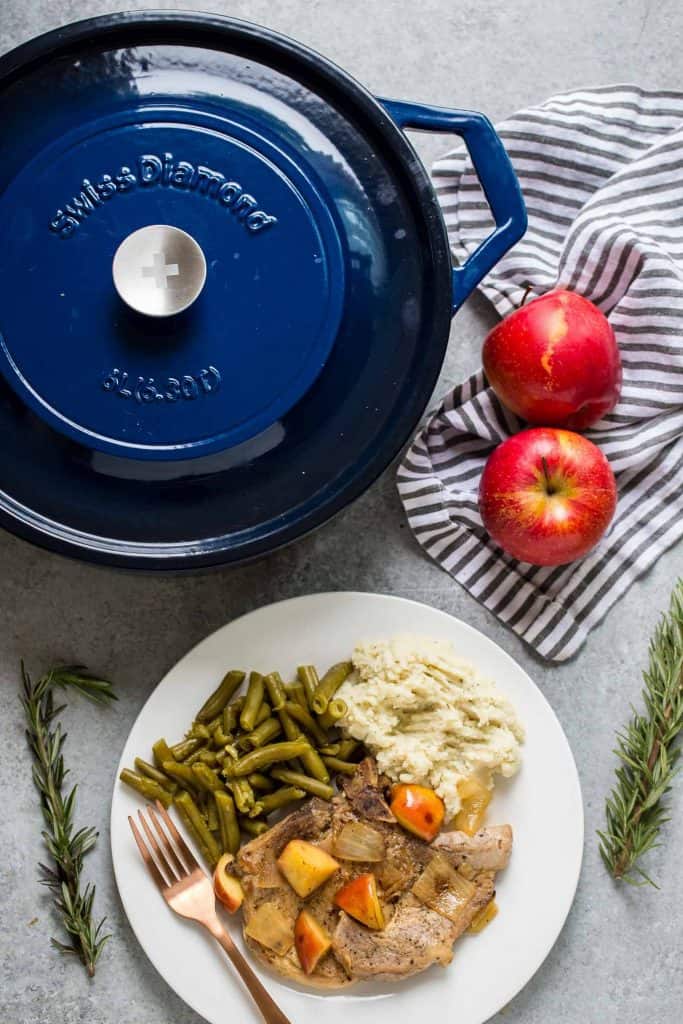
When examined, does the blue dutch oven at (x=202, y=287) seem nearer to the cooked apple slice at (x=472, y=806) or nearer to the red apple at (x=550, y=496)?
the red apple at (x=550, y=496)

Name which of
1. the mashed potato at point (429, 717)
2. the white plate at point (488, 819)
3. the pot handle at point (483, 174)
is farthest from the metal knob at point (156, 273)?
the mashed potato at point (429, 717)

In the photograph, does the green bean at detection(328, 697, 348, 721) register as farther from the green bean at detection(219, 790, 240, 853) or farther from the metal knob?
the metal knob

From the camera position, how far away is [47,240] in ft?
4.35

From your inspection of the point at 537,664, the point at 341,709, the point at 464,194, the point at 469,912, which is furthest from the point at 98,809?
the point at 464,194

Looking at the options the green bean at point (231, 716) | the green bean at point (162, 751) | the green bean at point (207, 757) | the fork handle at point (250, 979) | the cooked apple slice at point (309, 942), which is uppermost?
the green bean at point (231, 716)

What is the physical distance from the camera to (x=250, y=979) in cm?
157

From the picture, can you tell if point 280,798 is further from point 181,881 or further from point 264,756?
point 181,881

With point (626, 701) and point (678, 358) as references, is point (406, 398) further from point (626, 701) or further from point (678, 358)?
point (626, 701)

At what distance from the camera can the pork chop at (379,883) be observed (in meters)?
1.56

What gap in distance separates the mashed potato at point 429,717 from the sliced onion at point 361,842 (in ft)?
0.31

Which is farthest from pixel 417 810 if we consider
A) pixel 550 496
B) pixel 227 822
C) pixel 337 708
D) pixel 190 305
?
pixel 190 305

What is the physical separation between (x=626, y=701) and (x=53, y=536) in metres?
1.01

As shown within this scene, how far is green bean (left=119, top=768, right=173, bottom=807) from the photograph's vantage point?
1.59 metres

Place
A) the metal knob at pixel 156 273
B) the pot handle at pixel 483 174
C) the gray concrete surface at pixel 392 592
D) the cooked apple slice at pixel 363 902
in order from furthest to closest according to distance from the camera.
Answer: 1. the gray concrete surface at pixel 392 592
2. the cooked apple slice at pixel 363 902
3. the pot handle at pixel 483 174
4. the metal knob at pixel 156 273
